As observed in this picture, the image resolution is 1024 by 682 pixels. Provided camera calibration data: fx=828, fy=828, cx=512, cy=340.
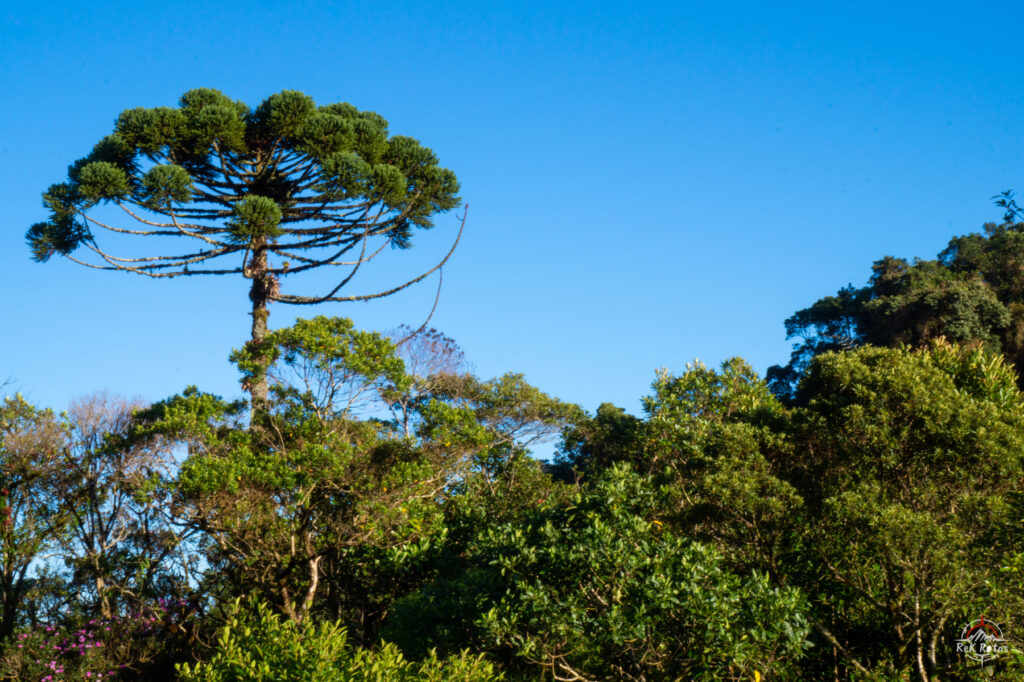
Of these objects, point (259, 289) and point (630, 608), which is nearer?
point (630, 608)

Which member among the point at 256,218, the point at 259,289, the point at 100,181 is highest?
the point at 100,181

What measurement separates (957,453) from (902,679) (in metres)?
2.83

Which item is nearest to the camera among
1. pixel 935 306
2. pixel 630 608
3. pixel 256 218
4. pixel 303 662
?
pixel 303 662

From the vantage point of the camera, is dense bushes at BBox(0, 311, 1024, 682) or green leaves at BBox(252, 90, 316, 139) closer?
dense bushes at BBox(0, 311, 1024, 682)

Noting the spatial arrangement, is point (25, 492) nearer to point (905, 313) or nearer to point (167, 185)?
point (167, 185)

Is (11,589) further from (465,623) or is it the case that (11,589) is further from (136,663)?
(465,623)

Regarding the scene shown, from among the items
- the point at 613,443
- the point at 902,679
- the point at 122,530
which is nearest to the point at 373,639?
the point at 122,530

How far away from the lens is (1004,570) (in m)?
9.19

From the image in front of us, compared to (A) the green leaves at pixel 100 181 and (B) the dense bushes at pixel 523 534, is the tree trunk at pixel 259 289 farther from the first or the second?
(A) the green leaves at pixel 100 181

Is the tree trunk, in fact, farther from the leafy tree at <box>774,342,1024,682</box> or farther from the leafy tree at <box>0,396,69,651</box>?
the leafy tree at <box>774,342,1024,682</box>

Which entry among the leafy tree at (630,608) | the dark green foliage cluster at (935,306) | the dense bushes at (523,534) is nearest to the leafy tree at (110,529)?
the dense bushes at (523,534)

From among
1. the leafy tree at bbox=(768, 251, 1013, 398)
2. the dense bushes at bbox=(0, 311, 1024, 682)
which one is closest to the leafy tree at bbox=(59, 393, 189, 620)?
the dense bushes at bbox=(0, 311, 1024, 682)

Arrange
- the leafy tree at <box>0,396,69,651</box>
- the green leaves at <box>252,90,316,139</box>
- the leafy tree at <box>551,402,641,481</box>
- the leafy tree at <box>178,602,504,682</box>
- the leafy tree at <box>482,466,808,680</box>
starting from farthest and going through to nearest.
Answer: the leafy tree at <box>551,402,641,481</box> → the green leaves at <box>252,90,316,139</box> → the leafy tree at <box>0,396,69,651</box> → the leafy tree at <box>482,466,808,680</box> → the leafy tree at <box>178,602,504,682</box>

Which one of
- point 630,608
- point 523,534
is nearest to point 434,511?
point 523,534
